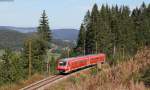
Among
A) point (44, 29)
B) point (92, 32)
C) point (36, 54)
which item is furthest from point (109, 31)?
point (36, 54)

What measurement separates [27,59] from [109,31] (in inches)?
1386

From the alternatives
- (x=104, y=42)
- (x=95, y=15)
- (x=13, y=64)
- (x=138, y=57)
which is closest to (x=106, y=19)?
(x=95, y=15)

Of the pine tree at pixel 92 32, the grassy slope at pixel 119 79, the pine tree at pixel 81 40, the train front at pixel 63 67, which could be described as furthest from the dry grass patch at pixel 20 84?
the pine tree at pixel 81 40

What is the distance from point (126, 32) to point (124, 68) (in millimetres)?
86442

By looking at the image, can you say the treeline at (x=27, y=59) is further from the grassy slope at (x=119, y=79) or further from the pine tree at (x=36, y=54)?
the grassy slope at (x=119, y=79)

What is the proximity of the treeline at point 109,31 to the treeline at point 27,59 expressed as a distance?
11.6 m

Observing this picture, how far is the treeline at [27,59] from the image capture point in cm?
5046

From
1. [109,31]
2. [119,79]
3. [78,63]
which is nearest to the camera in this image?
[119,79]

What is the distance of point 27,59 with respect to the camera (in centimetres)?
6172

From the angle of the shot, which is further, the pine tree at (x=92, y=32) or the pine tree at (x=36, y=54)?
the pine tree at (x=92, y=32)

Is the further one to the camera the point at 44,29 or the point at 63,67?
the point at 44,29

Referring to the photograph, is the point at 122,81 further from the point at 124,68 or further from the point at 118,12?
the point at 118,12

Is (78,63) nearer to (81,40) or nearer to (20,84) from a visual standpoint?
(20,84)

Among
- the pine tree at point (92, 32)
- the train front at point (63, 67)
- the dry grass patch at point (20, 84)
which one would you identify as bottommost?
the dry grass patch at point (20, 84)
